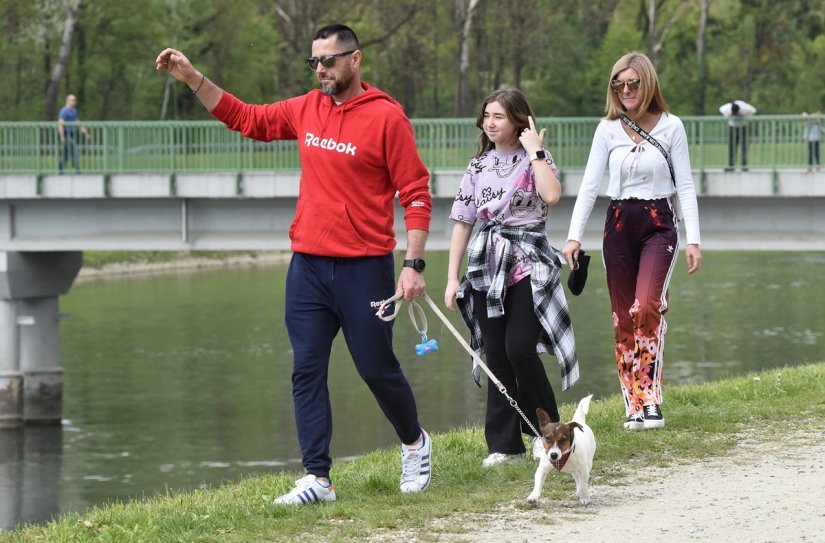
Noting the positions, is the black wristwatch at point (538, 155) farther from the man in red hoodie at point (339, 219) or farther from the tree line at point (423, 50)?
the tree line at point (423, 50)

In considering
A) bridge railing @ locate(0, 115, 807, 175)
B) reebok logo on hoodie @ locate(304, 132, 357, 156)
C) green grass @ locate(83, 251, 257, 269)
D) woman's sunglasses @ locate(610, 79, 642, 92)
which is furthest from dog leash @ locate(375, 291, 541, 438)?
green grass @ locate(83, 251, 257, 269)

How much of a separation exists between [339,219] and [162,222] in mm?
20061

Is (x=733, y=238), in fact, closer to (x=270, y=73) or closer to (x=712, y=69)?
(x=270, y=73)

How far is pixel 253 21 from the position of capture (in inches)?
2591

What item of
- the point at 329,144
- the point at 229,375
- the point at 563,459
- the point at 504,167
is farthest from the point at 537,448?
the point at 229,375

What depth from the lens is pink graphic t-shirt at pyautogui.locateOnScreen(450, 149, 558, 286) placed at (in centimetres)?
778

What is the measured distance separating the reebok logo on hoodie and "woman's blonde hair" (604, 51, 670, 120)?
216 centimetres

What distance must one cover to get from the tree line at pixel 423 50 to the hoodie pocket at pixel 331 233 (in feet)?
145

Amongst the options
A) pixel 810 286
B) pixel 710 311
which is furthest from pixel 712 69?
pixel 710 311

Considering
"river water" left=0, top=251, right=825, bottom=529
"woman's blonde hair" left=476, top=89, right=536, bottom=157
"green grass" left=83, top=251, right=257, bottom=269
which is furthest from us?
"green grass" left=83, top=251, right=257, bottom=269

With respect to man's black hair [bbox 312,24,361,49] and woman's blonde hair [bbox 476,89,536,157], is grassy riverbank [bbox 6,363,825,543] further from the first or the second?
man's black hair [bbox 312,24,361,49]

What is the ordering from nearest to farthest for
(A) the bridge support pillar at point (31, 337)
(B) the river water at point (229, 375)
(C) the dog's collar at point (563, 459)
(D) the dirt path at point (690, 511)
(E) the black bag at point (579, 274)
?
(D) the dirt path at point (690, 511), (C) the dog's collar at point (563, 459), (E) the black bag at point (579, 274), (B) the river water at point (229, 375), (A) the bridge support pillar at point (31, 337)

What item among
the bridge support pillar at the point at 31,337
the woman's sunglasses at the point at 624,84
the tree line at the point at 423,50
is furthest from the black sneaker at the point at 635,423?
the tree line at the point at 423,50

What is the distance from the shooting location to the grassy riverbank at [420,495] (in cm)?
659
